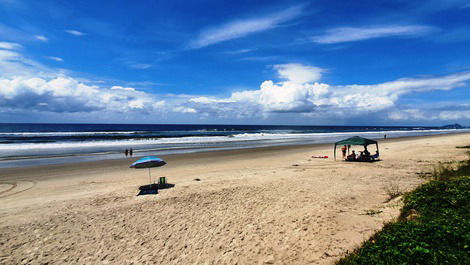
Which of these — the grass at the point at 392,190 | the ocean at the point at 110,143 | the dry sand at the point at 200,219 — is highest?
the ocean at the point at 110,143

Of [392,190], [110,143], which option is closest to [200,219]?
[392,190]

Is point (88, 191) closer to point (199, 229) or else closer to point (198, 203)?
point (198, 203)

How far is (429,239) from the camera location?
4.14 m

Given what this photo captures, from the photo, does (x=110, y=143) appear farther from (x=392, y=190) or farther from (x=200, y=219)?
(x=392, y=190)

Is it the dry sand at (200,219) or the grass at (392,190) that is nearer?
the dry sand at (200,219)

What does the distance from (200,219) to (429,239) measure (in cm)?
582

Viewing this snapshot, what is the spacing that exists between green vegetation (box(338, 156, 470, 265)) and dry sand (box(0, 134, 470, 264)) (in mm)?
997

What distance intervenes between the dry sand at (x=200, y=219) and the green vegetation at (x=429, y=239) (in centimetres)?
100

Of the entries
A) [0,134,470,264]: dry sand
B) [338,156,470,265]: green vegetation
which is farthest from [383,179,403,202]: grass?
[338,156,470,265]: green vegetation

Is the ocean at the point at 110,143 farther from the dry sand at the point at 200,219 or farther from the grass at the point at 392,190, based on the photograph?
the grass at the point at 392,190

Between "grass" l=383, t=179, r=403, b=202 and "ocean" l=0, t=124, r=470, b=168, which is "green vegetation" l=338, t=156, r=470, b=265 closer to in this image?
"grass" l=383, t=179, r=403, b=202

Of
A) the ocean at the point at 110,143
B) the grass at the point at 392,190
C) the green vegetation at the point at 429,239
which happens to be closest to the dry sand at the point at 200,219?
the grass at the point at 392,190

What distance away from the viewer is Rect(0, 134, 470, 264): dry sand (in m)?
5.89

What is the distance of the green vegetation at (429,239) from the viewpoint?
369 cm
